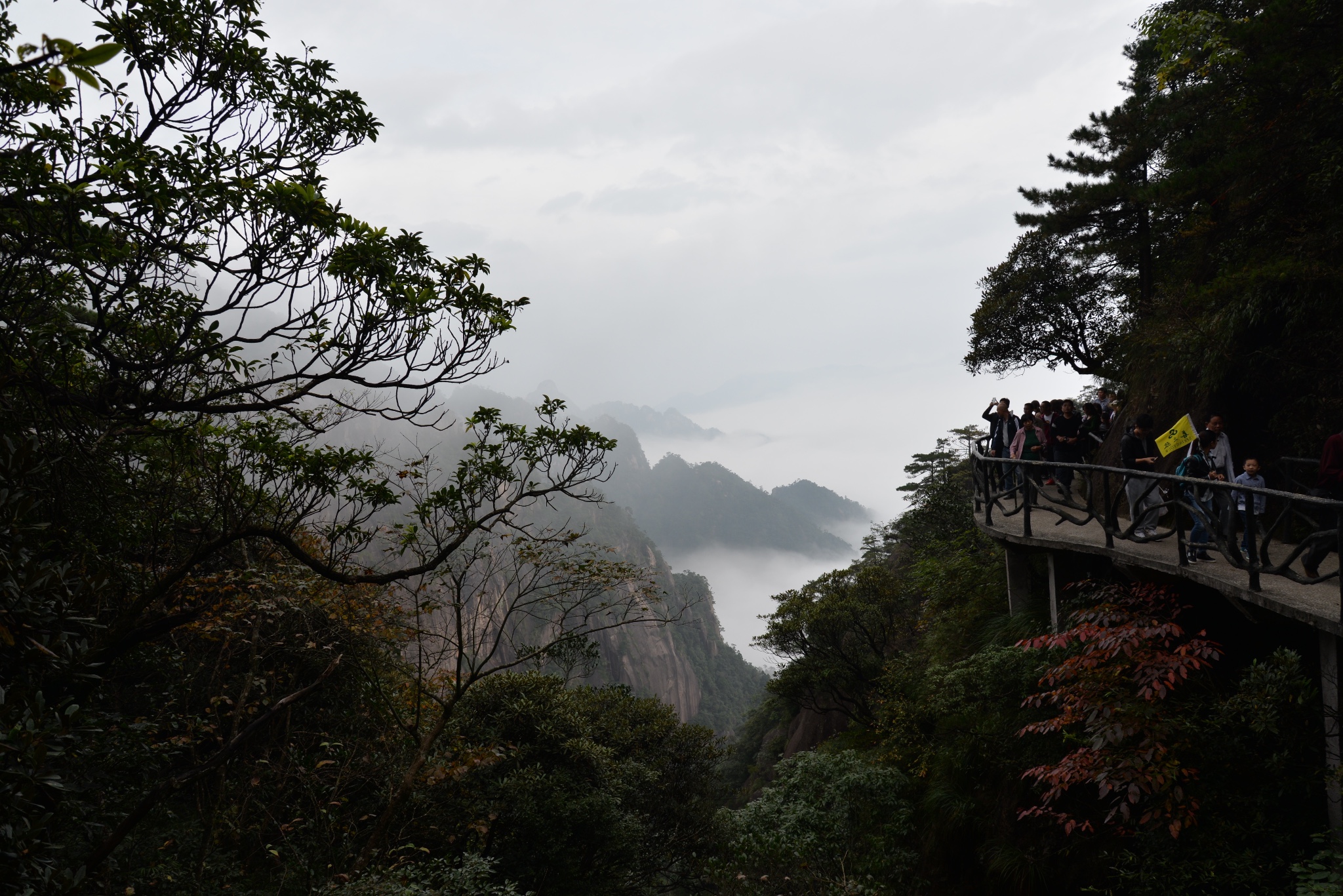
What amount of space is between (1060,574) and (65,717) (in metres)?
9.37

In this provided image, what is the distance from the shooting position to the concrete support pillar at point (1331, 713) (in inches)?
180

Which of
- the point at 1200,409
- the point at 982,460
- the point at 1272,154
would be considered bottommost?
the point at 982,460

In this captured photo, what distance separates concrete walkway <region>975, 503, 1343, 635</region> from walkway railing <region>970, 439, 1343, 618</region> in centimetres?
7

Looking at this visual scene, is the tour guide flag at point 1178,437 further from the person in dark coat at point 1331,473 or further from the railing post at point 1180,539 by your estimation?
the person in dark coat at point 1331,473

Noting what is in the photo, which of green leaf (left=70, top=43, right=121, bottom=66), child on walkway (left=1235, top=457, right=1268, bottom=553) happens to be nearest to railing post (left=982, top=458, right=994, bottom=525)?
child on walkway (left=1235, top=457, right=1268, bottom=553)

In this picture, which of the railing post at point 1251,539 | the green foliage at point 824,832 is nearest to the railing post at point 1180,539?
the railing post at point 1251,539

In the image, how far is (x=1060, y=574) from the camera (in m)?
8.45

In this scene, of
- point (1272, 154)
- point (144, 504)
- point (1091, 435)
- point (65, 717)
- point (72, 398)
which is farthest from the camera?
point (1091, 435)

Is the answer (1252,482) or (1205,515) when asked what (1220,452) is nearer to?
(1252,482)

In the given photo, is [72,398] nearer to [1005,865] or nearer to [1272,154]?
[1005,865]

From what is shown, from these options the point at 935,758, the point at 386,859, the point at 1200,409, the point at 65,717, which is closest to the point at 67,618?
the point at 65,717

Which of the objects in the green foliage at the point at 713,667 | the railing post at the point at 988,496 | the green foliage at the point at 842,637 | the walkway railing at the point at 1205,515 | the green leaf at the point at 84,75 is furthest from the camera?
the green foliage at the point at 713,667

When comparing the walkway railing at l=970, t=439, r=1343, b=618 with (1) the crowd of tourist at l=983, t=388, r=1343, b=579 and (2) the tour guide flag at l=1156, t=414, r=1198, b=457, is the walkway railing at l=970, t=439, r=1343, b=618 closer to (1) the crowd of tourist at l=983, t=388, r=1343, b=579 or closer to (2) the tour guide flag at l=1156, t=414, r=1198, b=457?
(1) the crowd of tourist at l=983, t=388, r=1343, b=579

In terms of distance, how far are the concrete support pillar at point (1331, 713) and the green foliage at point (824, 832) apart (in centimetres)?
383
